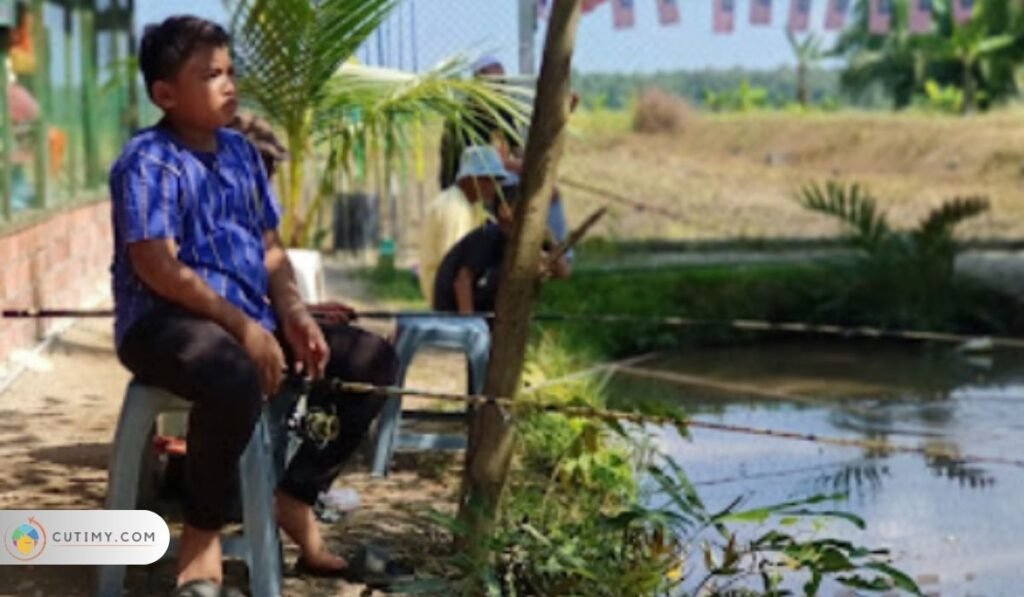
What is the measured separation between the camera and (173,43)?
14.6ft

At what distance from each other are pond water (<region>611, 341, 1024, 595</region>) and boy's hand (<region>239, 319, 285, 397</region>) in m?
1.30

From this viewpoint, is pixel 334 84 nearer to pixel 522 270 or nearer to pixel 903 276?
pixel 522 270

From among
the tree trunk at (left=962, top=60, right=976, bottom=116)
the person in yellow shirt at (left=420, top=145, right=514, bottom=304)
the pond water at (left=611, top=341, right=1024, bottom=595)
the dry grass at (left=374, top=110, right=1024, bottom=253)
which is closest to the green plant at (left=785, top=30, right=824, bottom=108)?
the dry grass at (left=374, top=110, right=1024, bottom=253)

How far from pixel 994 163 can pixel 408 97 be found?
19.8m

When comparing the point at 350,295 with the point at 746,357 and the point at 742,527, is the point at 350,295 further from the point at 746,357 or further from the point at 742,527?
the point at 742,527

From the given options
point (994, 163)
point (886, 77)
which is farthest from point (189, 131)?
point (886, 77)

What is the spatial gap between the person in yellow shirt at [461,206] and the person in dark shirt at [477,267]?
74 millimetres

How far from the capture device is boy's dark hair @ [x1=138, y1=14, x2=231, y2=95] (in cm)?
443

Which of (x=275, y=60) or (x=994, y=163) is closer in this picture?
(x=275, y=60)

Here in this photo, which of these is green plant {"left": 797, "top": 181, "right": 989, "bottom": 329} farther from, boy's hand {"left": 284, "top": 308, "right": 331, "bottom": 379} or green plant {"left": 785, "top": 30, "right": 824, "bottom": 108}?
green plant {"left": 785, "top": 30, "right": 824, "bottom": 108}

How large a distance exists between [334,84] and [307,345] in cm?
289

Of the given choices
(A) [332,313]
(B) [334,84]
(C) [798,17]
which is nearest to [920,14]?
(C) [798,17]

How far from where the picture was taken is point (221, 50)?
176 inches

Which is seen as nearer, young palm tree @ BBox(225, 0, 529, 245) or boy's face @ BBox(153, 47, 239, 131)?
boy's face @ BBox(153, 47, 239, 131)
